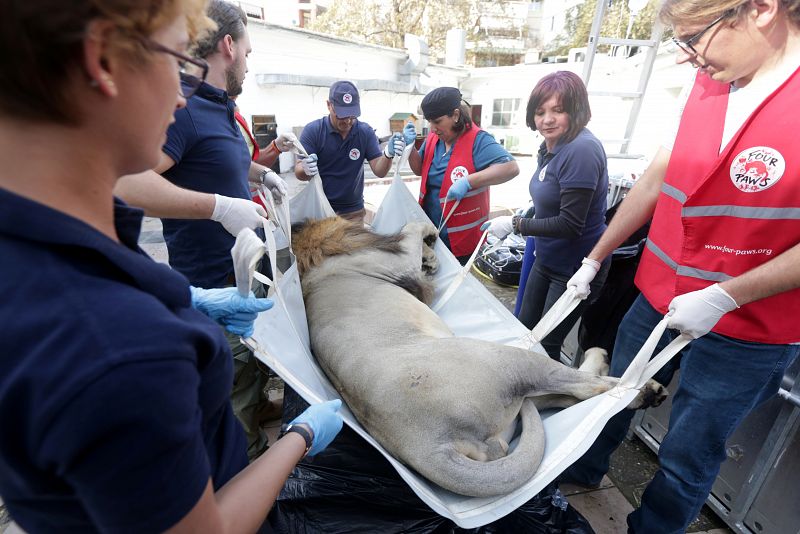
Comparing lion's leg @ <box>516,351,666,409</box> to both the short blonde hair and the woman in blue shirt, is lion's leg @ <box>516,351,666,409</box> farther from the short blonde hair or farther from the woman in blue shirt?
the short blonde hair

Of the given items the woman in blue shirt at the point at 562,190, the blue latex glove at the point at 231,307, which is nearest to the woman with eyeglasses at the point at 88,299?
the blue latex glove at the point at 231,307

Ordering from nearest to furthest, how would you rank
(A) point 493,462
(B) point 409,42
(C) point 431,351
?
(A) point 493,462, (C) point 431,351, (B) point 409,42

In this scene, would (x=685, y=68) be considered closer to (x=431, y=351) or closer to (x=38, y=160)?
(x=431, y=351)

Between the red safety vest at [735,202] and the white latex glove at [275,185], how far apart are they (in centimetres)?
212

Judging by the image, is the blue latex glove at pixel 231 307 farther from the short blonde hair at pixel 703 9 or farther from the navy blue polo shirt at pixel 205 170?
the short blonde hair at pixel 703 9

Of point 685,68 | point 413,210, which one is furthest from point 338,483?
point 685,68

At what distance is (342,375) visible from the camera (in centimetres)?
205

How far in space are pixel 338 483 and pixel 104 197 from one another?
1674mm

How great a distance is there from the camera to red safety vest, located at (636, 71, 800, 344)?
1.47 metres

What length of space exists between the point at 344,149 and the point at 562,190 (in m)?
2.31

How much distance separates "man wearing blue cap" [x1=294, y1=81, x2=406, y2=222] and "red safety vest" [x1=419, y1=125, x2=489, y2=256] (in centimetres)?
67

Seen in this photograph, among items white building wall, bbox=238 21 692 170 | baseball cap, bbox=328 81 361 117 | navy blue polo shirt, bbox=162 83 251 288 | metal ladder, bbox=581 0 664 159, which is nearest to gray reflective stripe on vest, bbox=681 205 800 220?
navy blue polo shirt, bbox=162 83 251 288

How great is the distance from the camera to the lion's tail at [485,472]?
1.56 metres

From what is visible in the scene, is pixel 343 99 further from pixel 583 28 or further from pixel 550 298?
pixel 583 28
